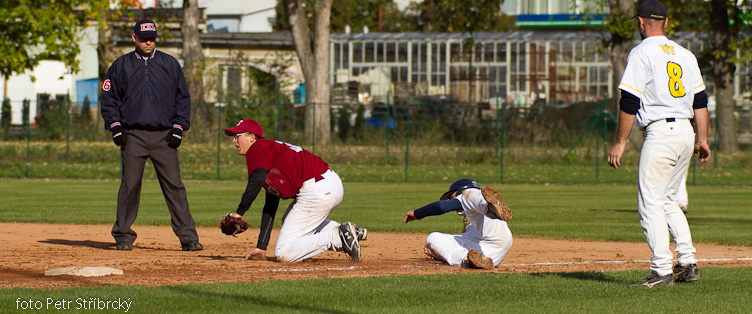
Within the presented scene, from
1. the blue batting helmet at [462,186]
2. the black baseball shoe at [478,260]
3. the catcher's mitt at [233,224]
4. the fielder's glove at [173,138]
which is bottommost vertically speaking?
the black baseball shoe at [478,260]

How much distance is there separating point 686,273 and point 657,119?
115 cm

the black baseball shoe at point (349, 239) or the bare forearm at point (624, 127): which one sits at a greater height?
the bare forearm at point (624, 127)

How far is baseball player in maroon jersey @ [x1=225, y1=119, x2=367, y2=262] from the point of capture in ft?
26.1

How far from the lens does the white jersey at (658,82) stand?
641cm

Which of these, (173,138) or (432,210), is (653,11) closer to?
(432,210)

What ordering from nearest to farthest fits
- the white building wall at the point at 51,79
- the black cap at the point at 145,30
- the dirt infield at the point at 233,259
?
the dirt infield at the point at 233,259
the black cap at the point at 145,30
the white building wall at the point at 51,79

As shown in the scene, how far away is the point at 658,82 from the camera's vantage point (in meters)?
6.42

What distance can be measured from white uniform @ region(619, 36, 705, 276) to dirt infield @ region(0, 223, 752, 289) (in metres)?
1.47

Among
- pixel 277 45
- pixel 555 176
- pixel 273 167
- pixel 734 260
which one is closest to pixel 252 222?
pixel 273 167

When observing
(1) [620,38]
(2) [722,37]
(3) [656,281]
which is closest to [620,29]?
(1) [620,38]

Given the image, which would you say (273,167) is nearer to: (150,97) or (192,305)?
(150,97)

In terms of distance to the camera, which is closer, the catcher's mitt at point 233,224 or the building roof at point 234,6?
the catcher's mitt at point 233,224

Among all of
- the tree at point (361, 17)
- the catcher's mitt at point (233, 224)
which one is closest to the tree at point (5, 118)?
the catcher's mitt at point (233, 224)

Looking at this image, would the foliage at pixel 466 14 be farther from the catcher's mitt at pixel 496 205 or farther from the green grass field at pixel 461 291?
the catcher's mitt at pixel 496 205
